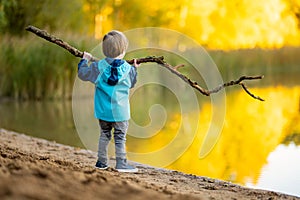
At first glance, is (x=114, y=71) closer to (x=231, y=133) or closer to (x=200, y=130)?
(x=231, y=133)

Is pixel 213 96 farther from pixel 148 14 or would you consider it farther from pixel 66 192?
pixel 148 14

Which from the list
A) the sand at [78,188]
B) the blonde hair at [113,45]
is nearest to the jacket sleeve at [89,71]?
the blonde hair at [113,45]

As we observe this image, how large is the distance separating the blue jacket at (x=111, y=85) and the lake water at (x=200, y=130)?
133 cm

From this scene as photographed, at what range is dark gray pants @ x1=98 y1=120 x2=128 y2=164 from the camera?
5.69 metres

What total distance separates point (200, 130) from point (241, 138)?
2.91 feet

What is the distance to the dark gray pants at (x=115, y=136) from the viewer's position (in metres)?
5.69

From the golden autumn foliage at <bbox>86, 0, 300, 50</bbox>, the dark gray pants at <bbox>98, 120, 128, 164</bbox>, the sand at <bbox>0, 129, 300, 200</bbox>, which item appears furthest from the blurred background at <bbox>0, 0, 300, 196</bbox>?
the dark gray pants at <bbox>98, 120, 128, 164</bbox>

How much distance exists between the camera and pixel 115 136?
577 cm

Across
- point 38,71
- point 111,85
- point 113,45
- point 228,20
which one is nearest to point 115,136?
point 111,85

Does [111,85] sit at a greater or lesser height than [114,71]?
lesser

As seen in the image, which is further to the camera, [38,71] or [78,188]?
[38,71]

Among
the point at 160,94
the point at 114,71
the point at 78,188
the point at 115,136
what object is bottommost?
the point at 78,188

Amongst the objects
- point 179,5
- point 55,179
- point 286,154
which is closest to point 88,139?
point 286,154

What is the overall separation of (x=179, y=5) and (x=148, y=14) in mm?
4680
